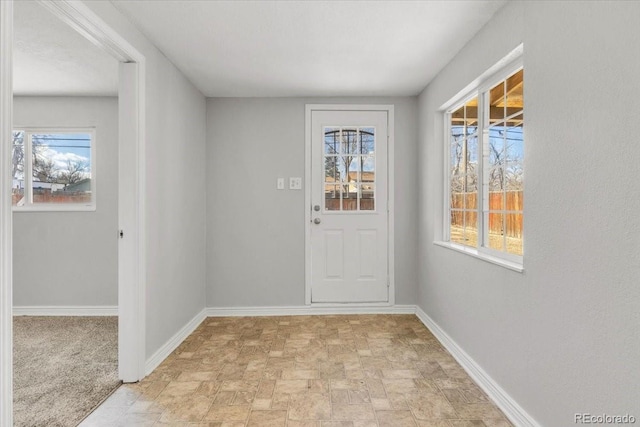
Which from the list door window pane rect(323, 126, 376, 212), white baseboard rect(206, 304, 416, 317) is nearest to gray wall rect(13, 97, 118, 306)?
white baseboard rect(206, 304, 416, 317)

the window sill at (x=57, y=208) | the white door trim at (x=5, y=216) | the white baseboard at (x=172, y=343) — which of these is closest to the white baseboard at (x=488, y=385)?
the white baseboard at (x=172, y=343)

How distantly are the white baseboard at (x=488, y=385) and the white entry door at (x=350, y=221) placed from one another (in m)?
0.95

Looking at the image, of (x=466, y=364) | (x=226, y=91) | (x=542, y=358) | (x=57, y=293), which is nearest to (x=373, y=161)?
(x=226, y=91)

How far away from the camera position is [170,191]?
3.01 metres

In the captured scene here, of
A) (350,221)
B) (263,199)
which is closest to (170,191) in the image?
(263,199)

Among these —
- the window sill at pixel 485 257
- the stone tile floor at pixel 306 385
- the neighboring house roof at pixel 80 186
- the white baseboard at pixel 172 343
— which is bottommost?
the stone tile floor at pixel 306 385

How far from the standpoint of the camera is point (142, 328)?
2500mm

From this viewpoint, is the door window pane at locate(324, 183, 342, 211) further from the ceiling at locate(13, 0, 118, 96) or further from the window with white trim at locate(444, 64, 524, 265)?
the ceiling at locate(13, 0, 118, 96)

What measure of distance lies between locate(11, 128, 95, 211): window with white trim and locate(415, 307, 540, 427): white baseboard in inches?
146

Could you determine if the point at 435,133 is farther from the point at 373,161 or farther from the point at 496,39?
the point at 496,39

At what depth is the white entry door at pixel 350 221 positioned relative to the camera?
13.1 feet

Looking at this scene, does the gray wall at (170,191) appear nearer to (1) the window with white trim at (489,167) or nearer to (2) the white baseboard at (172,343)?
(2) the white baseboard at (172,343)

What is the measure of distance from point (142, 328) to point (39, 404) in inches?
25.0

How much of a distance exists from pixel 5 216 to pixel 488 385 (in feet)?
8.41
